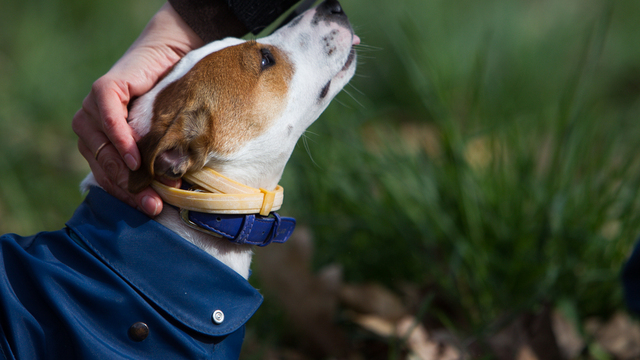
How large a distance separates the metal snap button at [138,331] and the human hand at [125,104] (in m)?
0.31

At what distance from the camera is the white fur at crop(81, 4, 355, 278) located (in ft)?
5.03

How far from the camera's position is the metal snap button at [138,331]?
1277 mm

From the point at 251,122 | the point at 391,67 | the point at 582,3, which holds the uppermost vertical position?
the point at 251,122

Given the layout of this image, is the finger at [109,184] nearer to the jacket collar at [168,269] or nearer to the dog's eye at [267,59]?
the jacket collar at [168,269]

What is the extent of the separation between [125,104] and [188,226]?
488 mm

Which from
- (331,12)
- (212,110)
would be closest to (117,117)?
(212,110)

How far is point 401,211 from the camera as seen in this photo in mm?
2248

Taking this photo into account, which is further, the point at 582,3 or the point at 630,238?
the point at 582,3

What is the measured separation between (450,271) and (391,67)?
259 cm

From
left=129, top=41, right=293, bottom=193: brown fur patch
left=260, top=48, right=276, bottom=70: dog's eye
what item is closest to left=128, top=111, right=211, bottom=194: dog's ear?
left=129, top=41, right=293, bottom=193: brown fur patch

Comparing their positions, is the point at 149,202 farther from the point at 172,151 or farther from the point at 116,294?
the point at 116,294

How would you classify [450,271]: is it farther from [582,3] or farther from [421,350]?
[582,3]

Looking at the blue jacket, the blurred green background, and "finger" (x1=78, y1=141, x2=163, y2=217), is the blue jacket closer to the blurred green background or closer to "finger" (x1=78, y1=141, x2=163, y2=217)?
"finger" (x1=78, y1=141, x2=163, y2=217)

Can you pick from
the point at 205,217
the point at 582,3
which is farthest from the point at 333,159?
the point at 582,3
